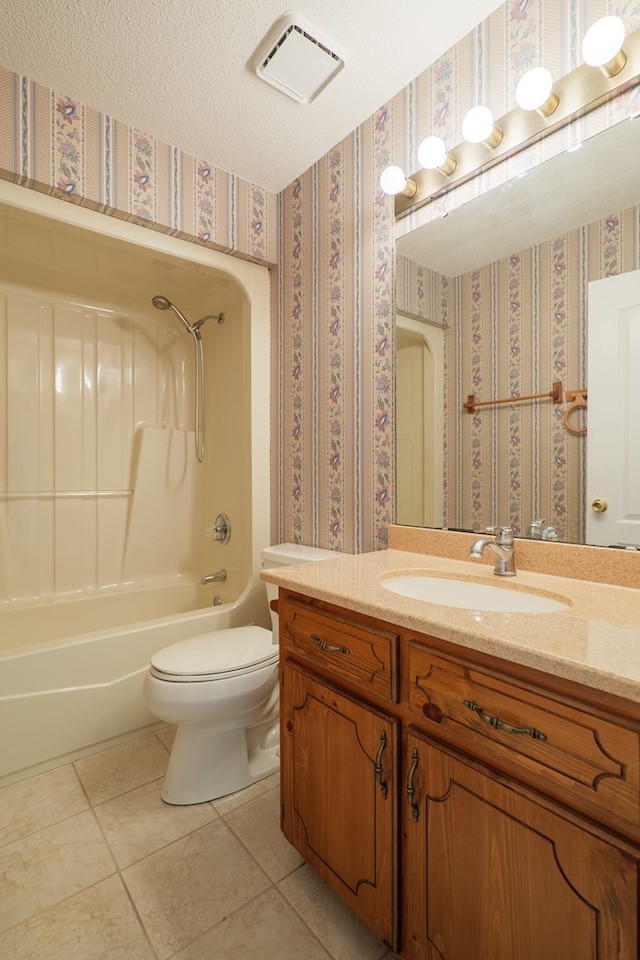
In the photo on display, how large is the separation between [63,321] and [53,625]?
5.24 ft

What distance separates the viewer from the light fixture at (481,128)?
128 cm

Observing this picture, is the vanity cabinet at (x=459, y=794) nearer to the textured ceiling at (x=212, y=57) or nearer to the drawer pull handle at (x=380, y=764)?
the drawer pull handle at (x=380, y=764)

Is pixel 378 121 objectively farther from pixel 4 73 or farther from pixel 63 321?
pixel 63 321

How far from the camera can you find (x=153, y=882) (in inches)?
46.9

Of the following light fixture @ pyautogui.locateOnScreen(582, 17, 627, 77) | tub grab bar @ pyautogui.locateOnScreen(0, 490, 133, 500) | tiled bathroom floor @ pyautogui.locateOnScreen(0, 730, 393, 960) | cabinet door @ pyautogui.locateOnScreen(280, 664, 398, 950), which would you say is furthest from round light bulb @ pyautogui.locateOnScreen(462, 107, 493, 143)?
tub grab bar @ pyautogui.locateOnScreen(0, 490, 133, 500)

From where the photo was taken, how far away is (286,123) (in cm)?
177

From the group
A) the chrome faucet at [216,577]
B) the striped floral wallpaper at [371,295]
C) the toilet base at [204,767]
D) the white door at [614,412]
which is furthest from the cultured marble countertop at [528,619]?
the chrome faucet at [216,577]

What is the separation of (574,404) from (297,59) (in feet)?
4.72

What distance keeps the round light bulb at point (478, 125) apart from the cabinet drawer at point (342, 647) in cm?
139

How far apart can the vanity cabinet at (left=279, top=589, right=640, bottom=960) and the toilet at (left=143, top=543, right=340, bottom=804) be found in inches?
14.4

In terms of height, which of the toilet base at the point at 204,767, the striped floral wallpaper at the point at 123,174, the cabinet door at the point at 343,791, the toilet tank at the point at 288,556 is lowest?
the toilet base at the point at 204,767

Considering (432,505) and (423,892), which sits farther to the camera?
(432,505)

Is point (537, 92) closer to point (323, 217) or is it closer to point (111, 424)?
point (323, 217)

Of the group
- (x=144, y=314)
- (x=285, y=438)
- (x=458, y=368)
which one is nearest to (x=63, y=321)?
(x=144, y=314)
